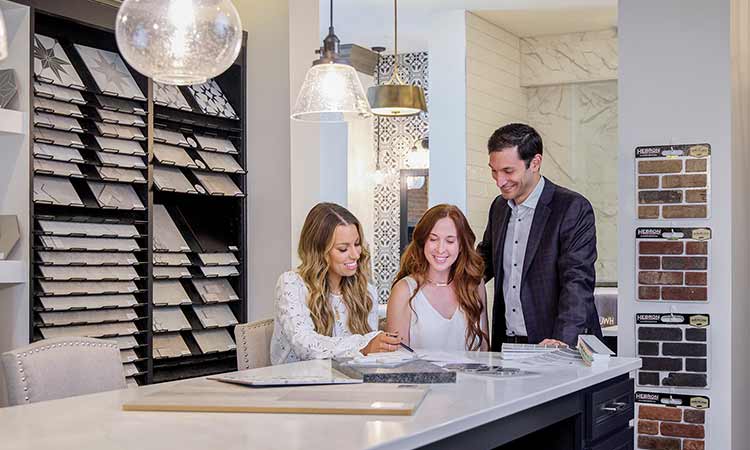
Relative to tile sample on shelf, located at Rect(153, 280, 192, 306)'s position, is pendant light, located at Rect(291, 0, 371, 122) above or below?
above

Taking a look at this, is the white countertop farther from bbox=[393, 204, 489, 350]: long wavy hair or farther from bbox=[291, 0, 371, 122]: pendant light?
bbox=[291, 0, 371, 122]: pendant light

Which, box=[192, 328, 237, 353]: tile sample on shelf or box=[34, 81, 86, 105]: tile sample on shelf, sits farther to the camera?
box=[192, 328, 237, 353]: tile sample on shelf

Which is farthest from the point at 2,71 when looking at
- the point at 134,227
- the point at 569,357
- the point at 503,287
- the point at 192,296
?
the point at 569,357

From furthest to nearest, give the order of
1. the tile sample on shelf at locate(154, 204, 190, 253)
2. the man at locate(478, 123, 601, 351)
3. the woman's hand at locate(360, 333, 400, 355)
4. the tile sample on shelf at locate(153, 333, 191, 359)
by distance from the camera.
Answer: the tile sample on shelf at locate(154, 204, 190, 253) < the tile sample on shelf at locate(153, 333, 191, 359) < the man at locate(478, 123, 601, 351) < the woman's hand at locate(360, 333, 400, 355)

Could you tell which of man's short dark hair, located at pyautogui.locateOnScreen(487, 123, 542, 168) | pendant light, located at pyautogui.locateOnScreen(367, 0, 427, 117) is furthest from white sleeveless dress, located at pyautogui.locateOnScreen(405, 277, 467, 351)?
pendant light, located at pyautogui.locateOnScreen(367, 0, 427, 117)

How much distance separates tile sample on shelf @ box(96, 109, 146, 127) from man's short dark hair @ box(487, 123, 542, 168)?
60.7 inches

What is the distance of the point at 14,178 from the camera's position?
12.1 feet

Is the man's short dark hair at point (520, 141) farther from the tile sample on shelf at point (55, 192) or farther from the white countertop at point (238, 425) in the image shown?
the tile sample on shelf at point (55, 192)

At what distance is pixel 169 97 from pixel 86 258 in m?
0.86

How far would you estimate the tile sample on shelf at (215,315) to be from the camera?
4.50m

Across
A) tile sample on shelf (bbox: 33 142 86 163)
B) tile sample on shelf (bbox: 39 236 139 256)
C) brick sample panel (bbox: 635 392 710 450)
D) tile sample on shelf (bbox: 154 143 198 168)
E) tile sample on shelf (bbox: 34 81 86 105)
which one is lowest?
brick sample panel (bbox: 635 392 710 450)

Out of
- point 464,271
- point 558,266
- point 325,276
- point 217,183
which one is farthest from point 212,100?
point 558,266

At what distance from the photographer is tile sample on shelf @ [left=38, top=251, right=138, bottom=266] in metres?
3.79

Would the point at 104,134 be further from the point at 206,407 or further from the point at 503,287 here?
the point at 206,407
